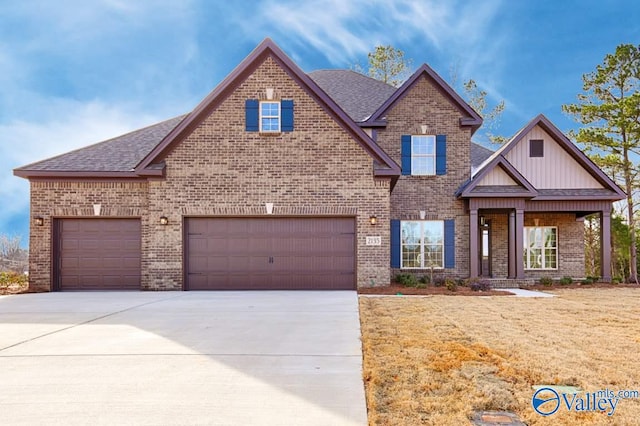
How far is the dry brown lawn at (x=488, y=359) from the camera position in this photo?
4.06 meters

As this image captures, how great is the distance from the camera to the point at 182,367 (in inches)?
210

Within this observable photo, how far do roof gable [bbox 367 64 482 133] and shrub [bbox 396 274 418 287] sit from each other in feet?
17.9

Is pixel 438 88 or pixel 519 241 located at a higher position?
pixel 438 88

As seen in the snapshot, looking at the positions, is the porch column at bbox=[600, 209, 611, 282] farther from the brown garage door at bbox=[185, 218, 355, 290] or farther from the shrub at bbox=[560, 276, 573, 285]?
the brown garage door at bbox=[185, 218, 355, 290]

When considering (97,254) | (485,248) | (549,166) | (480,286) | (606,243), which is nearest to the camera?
(480,286)

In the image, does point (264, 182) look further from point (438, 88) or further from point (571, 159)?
point (571, 159)

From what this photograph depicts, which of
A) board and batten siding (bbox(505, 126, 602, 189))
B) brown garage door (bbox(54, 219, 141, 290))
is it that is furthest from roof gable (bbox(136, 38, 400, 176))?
board and batten siding (bbox(505, 126, 602, 189))

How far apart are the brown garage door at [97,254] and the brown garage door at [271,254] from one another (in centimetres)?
190

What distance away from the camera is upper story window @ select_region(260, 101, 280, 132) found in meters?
14.5

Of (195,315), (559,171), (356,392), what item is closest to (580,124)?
(559,171)

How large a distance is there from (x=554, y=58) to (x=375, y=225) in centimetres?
3612
